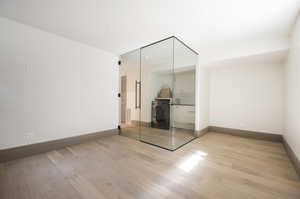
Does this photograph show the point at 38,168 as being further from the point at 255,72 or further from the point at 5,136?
the point at 255,72

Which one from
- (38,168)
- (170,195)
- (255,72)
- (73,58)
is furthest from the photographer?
(255,72)

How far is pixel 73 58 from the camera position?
2.79 meters

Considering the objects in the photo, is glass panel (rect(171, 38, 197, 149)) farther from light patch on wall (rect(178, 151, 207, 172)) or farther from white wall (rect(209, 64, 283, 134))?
white wall (rect(209, 64, 283, 134))

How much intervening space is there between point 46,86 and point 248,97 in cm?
491

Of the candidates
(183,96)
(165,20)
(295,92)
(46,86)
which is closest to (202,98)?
(183,96)

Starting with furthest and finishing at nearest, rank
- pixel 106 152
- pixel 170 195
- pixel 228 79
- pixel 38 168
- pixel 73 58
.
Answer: pixel 228 79 → pixel 73 58 → pixel 106 152 → pixel 38 168 → pixel 170 195

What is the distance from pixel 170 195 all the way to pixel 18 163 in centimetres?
238

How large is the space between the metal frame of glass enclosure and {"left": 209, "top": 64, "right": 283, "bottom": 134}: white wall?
33.6 inches

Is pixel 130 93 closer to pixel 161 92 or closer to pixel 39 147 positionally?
pixel 161 92

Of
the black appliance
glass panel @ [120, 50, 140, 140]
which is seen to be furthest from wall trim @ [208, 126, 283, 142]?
glass panel @ [120, 50, 140, 140]

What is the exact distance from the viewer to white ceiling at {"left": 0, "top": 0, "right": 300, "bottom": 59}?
1699 millimetres

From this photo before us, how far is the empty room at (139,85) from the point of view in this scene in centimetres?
157

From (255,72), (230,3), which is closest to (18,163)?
(230,3)

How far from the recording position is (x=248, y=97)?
3.52 meters
